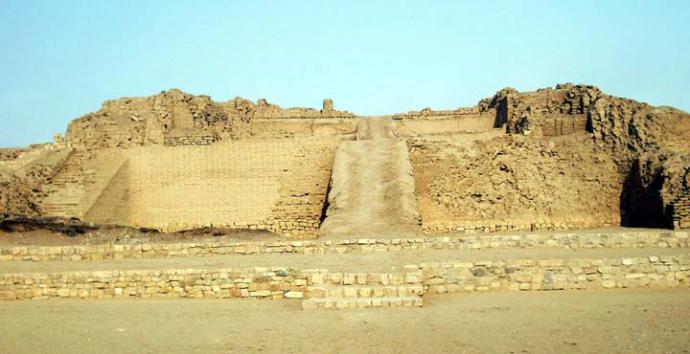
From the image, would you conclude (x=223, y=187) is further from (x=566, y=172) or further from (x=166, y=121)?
(x=566, y=172)

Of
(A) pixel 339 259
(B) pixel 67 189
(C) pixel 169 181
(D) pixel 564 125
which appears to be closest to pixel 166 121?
(C) pixel 169 181

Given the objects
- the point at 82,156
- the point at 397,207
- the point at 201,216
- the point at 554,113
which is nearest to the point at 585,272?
the point at 397,207

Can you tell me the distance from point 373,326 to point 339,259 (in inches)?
156

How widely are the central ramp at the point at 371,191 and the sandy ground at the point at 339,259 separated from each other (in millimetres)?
2947

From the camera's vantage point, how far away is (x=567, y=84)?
979 inches

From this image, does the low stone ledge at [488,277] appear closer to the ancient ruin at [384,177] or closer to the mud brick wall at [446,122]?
the ancient ruin at [384,177]

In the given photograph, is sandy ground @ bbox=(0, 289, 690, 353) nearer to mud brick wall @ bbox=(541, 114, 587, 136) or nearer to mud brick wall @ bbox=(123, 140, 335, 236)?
mud brick wall @ bbox=(123, 140, 335, 236)

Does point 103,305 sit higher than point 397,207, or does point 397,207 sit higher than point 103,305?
point 397,207

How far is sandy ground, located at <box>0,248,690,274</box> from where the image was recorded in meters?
11.6

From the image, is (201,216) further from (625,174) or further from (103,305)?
(625,174)

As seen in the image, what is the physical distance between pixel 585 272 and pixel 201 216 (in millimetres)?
12320

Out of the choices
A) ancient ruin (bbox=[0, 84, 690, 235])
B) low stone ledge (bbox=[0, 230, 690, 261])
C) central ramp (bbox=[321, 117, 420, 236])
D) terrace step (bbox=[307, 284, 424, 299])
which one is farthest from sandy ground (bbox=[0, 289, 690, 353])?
ancient ruin (bbox=[0, 84, 690, 235])

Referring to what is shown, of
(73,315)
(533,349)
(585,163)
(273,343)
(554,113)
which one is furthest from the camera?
(554,113)

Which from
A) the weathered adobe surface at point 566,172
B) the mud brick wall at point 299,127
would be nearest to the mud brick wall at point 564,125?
the weathered adobe surface at point 566,172
